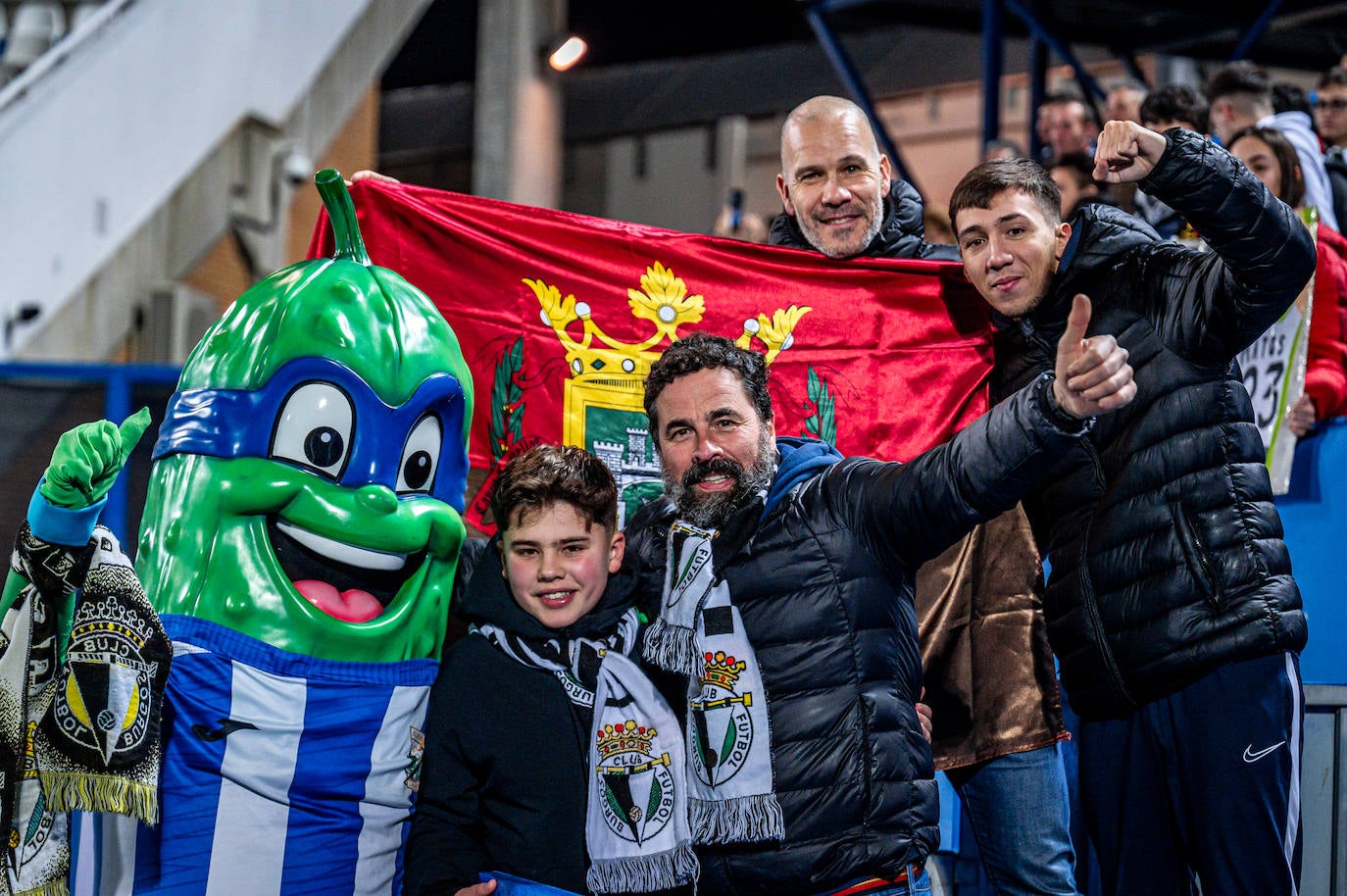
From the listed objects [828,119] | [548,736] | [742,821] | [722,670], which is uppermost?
[828,119]

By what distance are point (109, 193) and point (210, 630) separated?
7.55m

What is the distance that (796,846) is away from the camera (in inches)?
91.5

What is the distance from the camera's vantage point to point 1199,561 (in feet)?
8.38

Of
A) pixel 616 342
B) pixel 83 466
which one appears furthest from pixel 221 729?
pixel 616 342

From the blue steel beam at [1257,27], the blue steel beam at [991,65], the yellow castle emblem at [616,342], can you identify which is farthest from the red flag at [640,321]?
the blue steel beam at [991,65]

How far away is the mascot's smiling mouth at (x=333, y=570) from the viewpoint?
103 inches

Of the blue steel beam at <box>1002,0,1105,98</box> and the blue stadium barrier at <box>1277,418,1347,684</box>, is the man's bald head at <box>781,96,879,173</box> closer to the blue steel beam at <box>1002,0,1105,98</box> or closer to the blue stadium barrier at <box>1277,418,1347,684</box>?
the blue stadium barrier at <box>1277,418,1347,684</box>

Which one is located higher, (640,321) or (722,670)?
(640,321)

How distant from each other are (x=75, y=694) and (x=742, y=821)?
3.76 ft

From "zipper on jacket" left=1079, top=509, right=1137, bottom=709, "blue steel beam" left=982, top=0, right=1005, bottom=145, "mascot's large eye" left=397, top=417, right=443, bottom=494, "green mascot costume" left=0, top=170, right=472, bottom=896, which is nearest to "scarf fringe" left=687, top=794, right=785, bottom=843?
"green mascot costume" left=0, top=170, right=472, bottom=896

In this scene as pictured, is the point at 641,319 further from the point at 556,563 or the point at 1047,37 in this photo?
the point at 1047,37

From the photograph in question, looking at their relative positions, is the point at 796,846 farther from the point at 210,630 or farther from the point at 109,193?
the point at 109,193

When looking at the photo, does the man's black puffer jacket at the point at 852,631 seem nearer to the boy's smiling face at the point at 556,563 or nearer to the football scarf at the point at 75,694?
the boy's smiling face at the point at 556,563

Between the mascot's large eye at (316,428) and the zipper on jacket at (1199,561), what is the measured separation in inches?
62.0
